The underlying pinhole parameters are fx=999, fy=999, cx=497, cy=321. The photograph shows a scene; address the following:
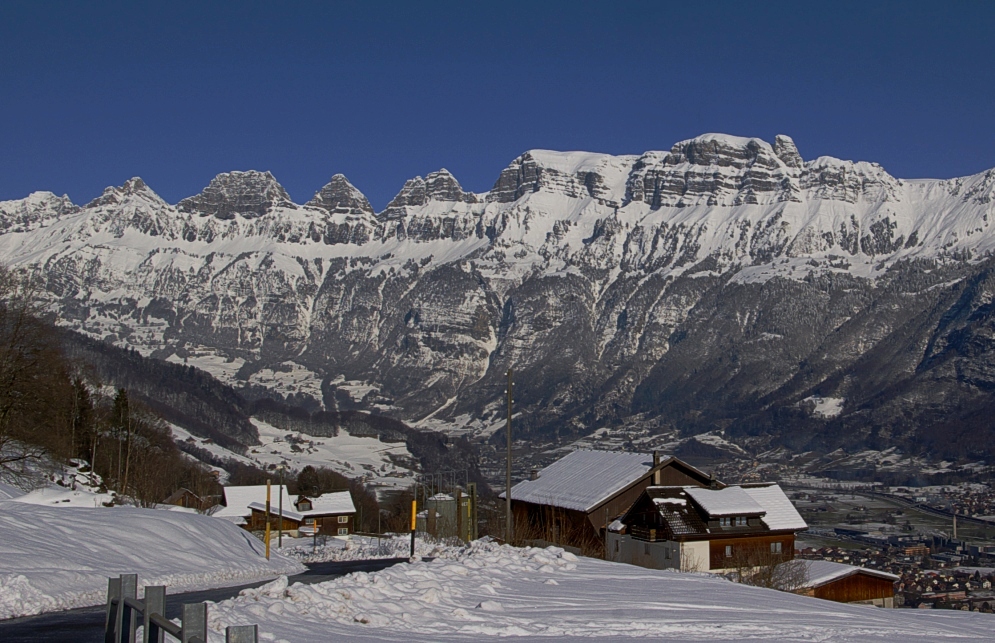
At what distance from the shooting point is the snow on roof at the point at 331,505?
112 meters

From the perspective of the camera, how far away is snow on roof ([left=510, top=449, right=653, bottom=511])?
64.2m

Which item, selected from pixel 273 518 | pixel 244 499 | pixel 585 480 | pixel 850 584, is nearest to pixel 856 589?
pixel 850 584

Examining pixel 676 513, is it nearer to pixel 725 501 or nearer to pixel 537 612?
pixel 725 501

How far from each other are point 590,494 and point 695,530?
25.9 feet

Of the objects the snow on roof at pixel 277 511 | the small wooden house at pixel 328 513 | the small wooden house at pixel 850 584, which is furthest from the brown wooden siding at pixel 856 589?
the small wooden house at pixel 328 513

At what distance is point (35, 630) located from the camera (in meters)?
18.5

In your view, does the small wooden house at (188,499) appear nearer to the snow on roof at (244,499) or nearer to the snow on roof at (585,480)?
the snow on roof at (244,499)

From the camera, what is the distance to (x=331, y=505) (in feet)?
375

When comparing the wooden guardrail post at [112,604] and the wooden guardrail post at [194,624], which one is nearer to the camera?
the wooden guardrail post at [194,624]

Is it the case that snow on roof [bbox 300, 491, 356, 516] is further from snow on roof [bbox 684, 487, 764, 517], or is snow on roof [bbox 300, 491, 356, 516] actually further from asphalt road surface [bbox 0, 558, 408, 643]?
asphalt road surface [bbox 0, 558, 408, 643]

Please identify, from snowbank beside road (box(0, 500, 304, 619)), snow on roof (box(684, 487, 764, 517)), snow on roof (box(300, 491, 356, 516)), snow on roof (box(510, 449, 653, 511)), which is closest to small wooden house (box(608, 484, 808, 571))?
snow on roof (box(684, 487, 764, 517))

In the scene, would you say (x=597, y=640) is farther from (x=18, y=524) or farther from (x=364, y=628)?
(x=18, y=524)

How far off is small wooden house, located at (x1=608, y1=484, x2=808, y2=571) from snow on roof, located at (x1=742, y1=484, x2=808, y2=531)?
89 mm

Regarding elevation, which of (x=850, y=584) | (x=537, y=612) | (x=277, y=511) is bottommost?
(x=850, y=584)
